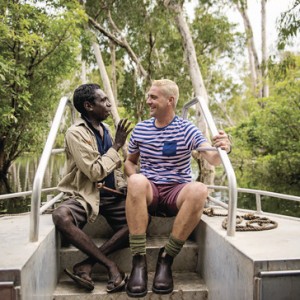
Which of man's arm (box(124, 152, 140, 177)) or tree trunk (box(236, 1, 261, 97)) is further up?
tree trunk (box(236, 1, 261, 97))

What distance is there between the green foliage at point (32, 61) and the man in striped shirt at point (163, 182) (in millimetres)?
7126

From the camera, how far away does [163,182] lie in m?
2.80

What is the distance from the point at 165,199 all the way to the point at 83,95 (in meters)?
0.99

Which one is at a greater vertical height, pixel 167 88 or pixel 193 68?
pixel 193 68

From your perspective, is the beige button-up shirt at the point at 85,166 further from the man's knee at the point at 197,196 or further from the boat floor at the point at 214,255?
the man's knee at the point at 197,196

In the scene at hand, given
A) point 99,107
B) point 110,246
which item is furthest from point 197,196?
point 99,107

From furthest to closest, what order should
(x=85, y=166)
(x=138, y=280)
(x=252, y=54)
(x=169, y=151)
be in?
(x=252, y=54)
(x=169, y=151)
(x=85, y=166)
(x=138, y=280)

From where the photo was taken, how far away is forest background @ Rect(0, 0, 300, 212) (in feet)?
33.8

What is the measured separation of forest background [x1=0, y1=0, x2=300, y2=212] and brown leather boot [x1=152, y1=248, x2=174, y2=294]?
6460 millimetres

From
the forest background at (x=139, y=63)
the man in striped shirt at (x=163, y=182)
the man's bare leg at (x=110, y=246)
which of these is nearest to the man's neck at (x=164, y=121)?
the man in striped shirt at (x=163, y=182)

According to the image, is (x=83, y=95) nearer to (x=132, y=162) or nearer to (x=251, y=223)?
(x=132, y=162)

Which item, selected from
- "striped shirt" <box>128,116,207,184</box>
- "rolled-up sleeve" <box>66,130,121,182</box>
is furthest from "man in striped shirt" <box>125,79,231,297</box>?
"rolled-up sleeve" <box>66,130,121,182</box>

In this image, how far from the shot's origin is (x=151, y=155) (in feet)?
9.41

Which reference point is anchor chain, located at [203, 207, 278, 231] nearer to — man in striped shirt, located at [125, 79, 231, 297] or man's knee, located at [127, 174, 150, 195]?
man in striped shirt, located at [125, 79, 231, 297]
